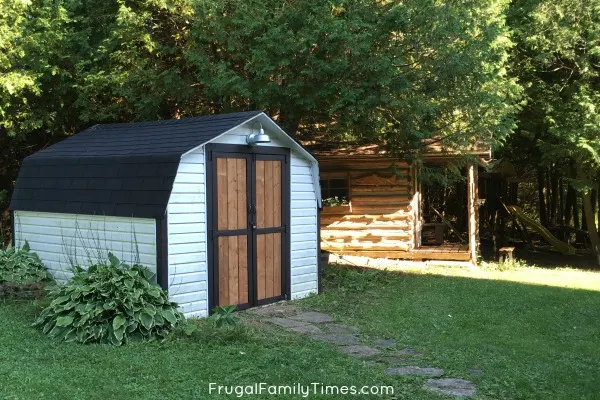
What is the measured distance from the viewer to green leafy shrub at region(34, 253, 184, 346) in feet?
19.6

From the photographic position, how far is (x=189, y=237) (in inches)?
285

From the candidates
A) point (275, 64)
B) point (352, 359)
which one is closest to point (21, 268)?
point (275, 64)

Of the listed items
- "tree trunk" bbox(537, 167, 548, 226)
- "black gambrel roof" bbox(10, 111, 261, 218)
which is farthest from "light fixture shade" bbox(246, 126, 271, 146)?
"tree trunk" bbox(537, 167, 548, 226)

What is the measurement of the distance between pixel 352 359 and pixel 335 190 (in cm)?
920

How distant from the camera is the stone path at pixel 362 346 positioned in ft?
16.4

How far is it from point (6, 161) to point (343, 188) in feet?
24.8

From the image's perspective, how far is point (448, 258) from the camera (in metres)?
13.5

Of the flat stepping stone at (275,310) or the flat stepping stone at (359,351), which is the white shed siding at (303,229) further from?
the flat stepping stone at (359,351)

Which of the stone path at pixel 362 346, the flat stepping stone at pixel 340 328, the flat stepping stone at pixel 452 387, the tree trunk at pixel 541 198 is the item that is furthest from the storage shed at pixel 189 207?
the tree trunk at pixel 541 198

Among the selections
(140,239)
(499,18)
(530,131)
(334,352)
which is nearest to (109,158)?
(140,239)

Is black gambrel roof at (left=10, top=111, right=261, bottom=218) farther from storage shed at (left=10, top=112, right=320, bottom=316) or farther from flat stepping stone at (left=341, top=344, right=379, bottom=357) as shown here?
flat stepping stone at (left=341, top=344, right=379, bottom=357)

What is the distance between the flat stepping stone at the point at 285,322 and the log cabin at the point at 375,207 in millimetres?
6498

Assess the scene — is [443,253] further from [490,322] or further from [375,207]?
[490,322]

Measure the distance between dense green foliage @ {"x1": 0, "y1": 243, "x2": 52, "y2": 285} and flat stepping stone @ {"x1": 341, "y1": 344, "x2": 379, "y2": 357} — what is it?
4.47m
